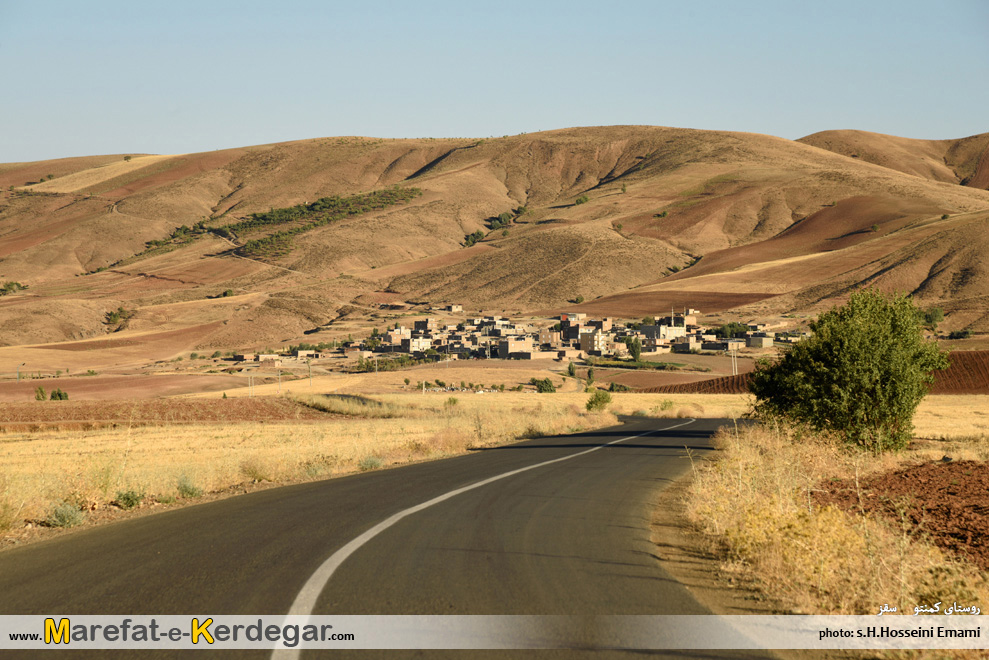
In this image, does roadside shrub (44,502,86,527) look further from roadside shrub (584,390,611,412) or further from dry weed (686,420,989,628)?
roadside shrub (584,390,611,412)

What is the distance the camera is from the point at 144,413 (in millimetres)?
56344

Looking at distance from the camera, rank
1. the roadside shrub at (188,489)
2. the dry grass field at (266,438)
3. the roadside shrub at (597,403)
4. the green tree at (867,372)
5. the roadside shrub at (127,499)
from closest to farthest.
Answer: the roadside shrub at (127,499) → the dry grass field at (266,438) → the roadside shrub at (188,489) → the green tree at (867,372) → the roadside shrub at (597,403)

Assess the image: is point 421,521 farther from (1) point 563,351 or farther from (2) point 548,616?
(1) point 563,351

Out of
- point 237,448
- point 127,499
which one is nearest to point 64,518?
point 127,499

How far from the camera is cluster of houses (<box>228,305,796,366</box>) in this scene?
122 m

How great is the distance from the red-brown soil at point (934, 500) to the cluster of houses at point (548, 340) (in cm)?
9960

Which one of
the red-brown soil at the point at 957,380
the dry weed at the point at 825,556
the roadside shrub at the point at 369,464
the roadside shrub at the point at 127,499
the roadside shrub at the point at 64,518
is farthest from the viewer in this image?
the red-brown soil at the point at 957,380

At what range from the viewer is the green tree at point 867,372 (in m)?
21.1

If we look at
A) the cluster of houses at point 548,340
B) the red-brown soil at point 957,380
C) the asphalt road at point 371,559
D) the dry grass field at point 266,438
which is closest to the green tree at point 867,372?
the asphalt road at point 371,559

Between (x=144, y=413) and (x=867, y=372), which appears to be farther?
(x=144, y=413)

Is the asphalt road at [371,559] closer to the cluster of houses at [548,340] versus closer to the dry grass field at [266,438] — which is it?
the dry grass field at [266,438]

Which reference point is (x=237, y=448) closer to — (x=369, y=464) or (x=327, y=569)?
(x=369, y=464)

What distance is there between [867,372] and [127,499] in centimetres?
1790

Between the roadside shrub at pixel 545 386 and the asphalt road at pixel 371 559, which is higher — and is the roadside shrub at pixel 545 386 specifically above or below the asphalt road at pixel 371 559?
below
